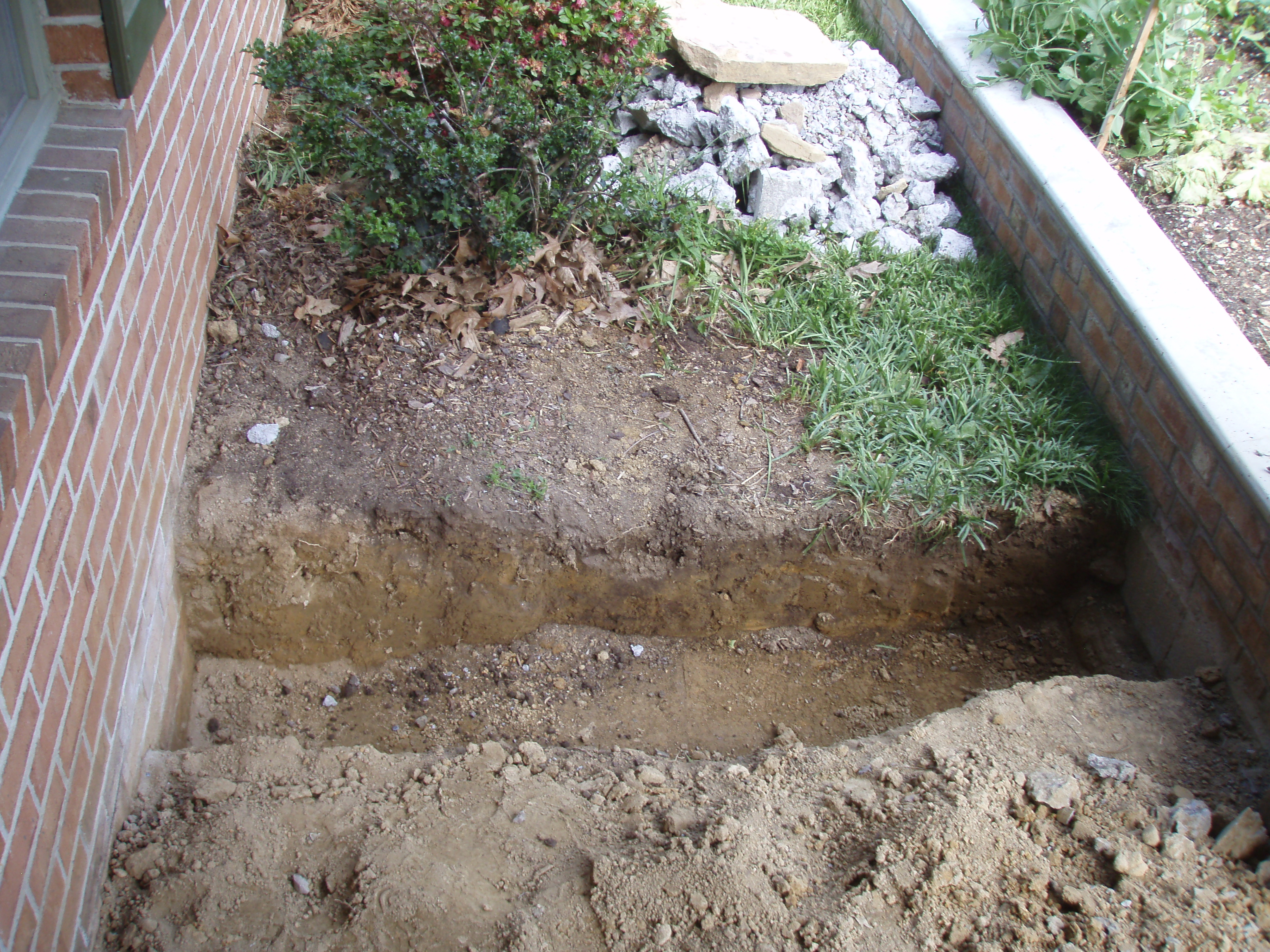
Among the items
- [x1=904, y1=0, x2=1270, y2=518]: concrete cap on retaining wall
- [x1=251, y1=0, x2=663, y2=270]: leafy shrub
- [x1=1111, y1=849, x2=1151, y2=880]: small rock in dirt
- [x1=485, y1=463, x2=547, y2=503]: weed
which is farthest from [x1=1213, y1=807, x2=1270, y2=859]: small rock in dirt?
[x1=251, y1=0, x2=663, y2=270]: leafy shrub

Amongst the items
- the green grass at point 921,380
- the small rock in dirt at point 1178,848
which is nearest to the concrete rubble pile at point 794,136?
the green grass at point 921,380

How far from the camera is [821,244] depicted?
427 cm

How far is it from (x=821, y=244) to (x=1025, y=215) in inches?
35.7

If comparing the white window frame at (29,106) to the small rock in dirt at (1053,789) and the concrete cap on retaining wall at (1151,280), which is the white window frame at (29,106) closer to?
the small rock in dirt at (1053,789)

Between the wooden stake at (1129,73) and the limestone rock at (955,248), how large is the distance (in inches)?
25.4

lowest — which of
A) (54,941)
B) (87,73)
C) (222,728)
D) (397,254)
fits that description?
(222,728)

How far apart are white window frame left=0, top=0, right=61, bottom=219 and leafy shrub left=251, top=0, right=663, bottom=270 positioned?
107 centimetres

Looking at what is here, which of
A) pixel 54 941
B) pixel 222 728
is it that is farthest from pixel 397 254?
pixel 54 941

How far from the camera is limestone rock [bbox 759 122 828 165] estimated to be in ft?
14.8

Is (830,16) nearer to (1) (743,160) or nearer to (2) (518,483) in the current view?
(1) (743,160)

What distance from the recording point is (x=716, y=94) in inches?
186

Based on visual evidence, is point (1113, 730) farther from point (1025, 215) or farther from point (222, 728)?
point (222, 728)

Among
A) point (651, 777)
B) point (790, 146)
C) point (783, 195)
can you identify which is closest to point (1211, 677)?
point (651, 777)

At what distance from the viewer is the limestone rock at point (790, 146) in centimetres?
452
